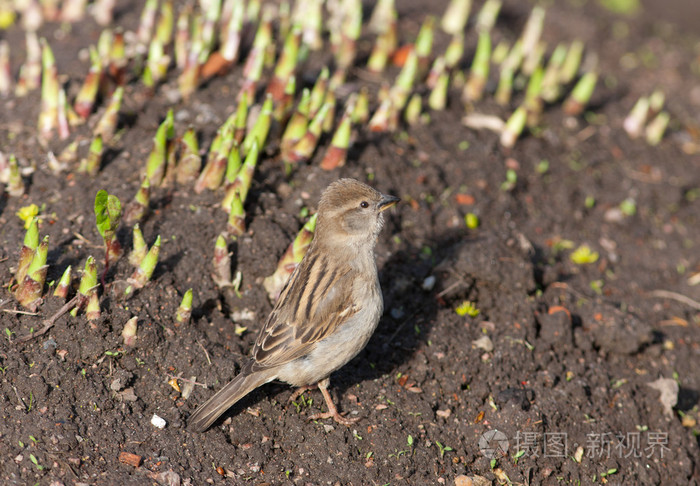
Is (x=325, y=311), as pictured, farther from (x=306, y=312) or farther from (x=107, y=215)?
(x=107, y=215)

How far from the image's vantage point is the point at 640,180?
7633mm

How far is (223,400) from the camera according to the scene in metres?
4.48

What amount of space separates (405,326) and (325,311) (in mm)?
943

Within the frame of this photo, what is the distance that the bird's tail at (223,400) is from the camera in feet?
14.6

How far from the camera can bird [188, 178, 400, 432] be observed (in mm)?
4629

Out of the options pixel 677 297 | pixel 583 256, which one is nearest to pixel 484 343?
pixel 583 256

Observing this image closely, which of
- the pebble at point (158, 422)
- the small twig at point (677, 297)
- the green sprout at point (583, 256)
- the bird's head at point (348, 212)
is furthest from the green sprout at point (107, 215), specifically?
the small twig at point (677, 297)

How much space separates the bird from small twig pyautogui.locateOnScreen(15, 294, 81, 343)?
111 cm

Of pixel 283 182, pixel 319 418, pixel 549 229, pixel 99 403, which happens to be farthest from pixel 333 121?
pixel 99 403

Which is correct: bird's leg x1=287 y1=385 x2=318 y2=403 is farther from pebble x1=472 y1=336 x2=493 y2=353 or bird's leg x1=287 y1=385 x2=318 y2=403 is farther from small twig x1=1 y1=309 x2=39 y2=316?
small twig x1=1 y1=309 x2=39 y2=316

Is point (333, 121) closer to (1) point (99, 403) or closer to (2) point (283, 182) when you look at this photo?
(2) point (283, 182)

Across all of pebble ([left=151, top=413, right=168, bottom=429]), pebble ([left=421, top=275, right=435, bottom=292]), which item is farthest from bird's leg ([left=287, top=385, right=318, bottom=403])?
pebble ([left=421, top=275, right=435, bottom=292])

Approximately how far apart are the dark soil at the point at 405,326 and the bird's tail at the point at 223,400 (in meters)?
0.11

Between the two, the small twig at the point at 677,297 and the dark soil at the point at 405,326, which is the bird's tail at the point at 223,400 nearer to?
the dark soil at the point at 405,326
